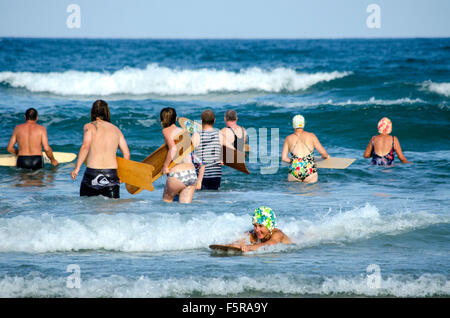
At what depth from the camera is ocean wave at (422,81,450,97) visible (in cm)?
2172

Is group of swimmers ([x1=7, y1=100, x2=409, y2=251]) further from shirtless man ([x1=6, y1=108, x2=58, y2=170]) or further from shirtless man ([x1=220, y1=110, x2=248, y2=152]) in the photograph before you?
shirtless man ([x1=6, y1=108, x2=58, y2=170])

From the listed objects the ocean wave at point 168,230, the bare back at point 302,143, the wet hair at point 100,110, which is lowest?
the ocean wave at point 168,230

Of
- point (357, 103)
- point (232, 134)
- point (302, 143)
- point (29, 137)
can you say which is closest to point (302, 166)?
point (302, 143)

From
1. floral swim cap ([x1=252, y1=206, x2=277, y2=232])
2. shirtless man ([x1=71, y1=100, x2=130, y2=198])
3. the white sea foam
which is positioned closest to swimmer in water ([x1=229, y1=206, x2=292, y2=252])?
floral swim cap ([x1=252, y1=206, x2=277, y2=232])

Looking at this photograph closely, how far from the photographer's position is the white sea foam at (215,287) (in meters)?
4.91

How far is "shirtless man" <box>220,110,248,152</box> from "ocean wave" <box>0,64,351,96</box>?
53.7 ft

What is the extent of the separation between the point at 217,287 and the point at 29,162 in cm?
646

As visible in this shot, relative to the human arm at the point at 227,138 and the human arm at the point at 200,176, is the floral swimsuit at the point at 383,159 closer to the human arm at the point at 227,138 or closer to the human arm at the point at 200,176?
the human arm at the point at 227,138

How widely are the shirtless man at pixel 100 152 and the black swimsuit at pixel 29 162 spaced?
3.43 meters

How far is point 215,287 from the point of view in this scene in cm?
502

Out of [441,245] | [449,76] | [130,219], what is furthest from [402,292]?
[449,76]

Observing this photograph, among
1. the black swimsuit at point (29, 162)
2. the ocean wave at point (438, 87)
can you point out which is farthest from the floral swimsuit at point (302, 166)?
the ocean wave at point (438, 87)

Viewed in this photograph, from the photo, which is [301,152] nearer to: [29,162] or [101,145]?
[101,145]

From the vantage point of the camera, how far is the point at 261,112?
1808cm
